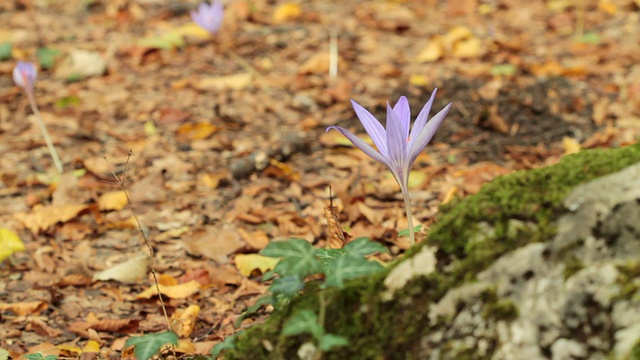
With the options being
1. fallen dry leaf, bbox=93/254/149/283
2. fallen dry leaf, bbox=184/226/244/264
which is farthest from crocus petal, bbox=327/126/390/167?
fallen dry leaf, bbox=93/254/149/283

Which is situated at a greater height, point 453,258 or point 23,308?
point 453,258

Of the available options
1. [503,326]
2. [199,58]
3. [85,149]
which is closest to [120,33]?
[199,58]

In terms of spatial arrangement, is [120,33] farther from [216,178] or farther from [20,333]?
[20,333]

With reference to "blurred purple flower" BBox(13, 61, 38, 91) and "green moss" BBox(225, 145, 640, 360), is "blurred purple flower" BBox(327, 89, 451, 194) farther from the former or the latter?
"blurred purple flower" BBox(13, 61, 38, 91)

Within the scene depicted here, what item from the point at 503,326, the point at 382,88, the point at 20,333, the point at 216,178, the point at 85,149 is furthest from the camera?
the point at 382,88

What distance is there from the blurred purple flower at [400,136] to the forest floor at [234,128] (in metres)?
0.60

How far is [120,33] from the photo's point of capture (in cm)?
630

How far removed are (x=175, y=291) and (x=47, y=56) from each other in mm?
3654

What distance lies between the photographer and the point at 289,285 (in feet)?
5.34

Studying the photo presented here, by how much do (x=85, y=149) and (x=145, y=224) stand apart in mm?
1155

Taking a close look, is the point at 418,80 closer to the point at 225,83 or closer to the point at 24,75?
the point at 225,83

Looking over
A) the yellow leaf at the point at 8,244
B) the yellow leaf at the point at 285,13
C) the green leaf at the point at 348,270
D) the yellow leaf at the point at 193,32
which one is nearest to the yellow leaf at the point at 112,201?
the yellow leaf at the point at 8,244

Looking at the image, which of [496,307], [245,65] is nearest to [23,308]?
[496,307]

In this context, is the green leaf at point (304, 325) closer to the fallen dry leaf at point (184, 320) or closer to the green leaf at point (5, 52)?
the fallen dry leaf at point (184, 320)
